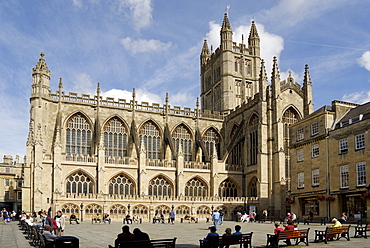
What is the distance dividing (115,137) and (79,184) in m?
9.28

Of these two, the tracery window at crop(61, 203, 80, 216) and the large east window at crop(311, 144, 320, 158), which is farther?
the tracery window at crop(61, 203, 80, 216)

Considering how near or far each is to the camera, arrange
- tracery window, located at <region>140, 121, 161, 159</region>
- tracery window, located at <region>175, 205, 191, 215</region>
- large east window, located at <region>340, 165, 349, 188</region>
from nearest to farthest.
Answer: large east window, located at <region>340, 165, 349, 188</region>, tracery window, located at <region>175, 205, 191, 215</region>, tracery window, located at <region>140, 121, 161, 159</region>

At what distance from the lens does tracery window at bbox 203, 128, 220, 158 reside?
55.6 meters

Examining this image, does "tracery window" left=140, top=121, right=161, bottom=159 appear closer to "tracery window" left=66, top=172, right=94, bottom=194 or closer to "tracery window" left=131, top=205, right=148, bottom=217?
"tracery window" left=66, top=172, right=94, bottom=194

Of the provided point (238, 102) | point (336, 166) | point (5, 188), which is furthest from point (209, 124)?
point (5, 188)

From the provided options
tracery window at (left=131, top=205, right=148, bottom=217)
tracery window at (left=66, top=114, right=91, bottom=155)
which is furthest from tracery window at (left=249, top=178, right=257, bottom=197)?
tracery window at (left=66, top=114, right=91, bottom=155)

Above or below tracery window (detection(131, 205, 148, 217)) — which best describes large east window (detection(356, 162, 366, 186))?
above

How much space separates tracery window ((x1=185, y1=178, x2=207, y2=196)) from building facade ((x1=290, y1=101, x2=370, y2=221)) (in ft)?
41.2

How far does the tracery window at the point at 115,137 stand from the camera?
50.7 meters

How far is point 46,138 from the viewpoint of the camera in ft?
154

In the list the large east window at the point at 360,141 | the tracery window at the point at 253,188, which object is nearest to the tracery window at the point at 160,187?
the tracery window at the point at 253,188

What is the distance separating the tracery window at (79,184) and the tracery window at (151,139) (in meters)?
10.2

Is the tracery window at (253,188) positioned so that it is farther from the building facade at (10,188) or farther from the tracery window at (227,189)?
the building facade at (10,188)

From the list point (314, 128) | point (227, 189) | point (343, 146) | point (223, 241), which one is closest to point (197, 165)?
point (227, 189)
